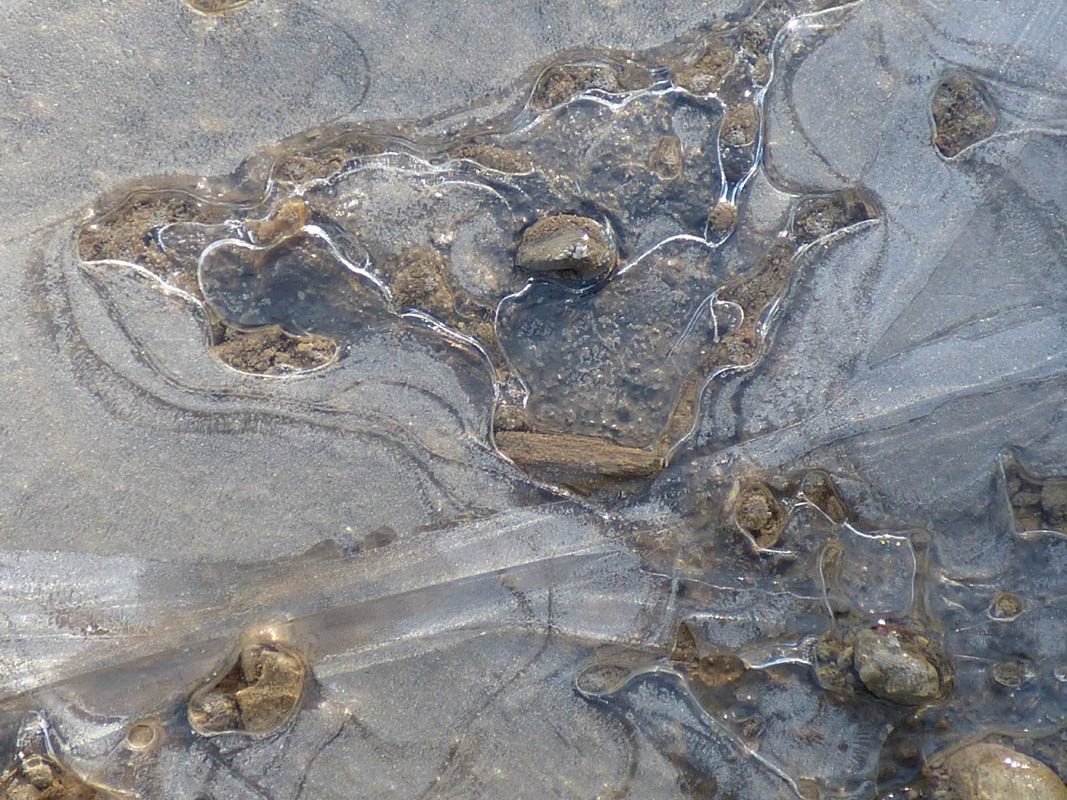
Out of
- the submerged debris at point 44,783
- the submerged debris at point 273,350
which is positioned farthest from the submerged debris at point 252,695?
the submerged debris at point 273,350

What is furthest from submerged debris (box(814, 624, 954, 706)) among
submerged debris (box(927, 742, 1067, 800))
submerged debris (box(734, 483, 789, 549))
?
submerged debris (box(734, 483, 789, 549))

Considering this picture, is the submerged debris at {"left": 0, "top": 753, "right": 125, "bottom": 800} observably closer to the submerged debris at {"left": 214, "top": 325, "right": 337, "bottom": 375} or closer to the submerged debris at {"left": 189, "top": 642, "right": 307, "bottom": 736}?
the submerged debris at {"left": 189, "top": 642, "right": 307, "bottom": 736}

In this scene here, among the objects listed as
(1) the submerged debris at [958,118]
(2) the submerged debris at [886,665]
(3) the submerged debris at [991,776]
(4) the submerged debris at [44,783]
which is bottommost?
(4) the submerged debris at [44,783]

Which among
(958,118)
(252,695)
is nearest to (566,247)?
(958,118)

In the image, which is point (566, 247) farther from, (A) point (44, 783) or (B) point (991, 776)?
(A) point (44, 783)

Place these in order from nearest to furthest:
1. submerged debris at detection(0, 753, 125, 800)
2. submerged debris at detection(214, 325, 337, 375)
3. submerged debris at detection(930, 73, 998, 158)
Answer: submerged debris at detection(0, 753, 125, 800) < submerged debris at detection(214, 325, 337, 375) < submerged debris at detection(930, 73, 998, 158)

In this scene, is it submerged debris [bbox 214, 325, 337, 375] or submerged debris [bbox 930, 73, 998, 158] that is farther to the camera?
submerged debris [bbox 930, 73, 998, 158]

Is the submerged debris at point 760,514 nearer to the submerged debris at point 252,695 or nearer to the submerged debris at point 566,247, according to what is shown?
the submerged debris at point 566,247

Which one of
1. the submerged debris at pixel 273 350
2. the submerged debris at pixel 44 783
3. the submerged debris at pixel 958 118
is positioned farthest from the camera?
the submerged debris at pixel 958 118

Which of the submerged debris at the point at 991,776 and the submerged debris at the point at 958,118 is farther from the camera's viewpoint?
the submerged debris at the point at 958,118

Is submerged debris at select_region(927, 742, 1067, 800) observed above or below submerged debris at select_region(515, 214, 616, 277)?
below
